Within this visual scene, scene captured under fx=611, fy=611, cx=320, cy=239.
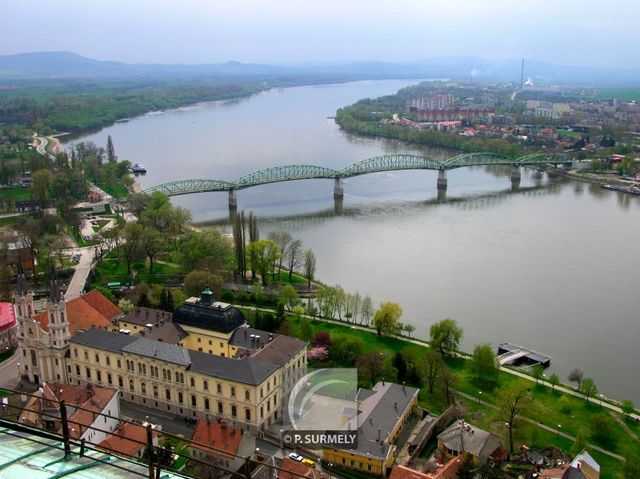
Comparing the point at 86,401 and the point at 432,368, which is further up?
the point at 86,401

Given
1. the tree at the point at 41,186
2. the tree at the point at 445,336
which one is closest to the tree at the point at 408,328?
the tree at the point at 445,336

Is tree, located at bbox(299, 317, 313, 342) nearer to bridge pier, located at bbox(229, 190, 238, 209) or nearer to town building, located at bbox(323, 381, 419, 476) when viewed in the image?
town building, located at bbox(323, 381, 419, 476)

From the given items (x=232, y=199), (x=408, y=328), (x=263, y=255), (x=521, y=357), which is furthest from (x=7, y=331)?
(x=232, y=199)

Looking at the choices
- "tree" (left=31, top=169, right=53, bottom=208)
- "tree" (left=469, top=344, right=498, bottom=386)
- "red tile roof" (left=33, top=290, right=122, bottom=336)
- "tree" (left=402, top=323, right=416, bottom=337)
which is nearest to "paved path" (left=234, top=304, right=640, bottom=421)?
"tree" (left=402, top=323, right=416, bottom=337)

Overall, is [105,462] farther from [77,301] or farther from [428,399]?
[77,301]

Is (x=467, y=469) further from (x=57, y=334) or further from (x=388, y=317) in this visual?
(x=57, y=334)

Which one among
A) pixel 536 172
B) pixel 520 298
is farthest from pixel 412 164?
pixel 520 298

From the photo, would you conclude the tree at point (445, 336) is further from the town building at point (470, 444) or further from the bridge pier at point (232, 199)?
the bridge pier at point (232, 199)
